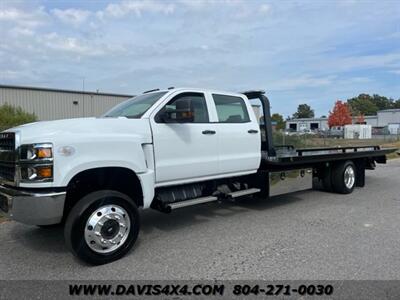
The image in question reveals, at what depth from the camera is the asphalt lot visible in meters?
4.26

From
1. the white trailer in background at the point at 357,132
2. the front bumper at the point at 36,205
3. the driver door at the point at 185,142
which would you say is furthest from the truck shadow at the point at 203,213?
the white trailer in background at the point at 357,132

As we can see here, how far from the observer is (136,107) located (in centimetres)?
571

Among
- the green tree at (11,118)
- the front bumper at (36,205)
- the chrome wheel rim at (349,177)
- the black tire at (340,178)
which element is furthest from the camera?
the green tree at (11,118)

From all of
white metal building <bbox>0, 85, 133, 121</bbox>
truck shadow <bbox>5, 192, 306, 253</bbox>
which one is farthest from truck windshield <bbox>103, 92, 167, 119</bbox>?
white metal building <bbox>0, 85, 133, 121</bbox>

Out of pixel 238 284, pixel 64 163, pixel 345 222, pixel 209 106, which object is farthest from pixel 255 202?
pixel 64 163

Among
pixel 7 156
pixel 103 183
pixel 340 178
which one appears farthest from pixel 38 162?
pixel 340 178

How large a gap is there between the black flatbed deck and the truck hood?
2.73 meters

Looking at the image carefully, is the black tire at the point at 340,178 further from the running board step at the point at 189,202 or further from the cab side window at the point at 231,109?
the running board step at the point at 189,202

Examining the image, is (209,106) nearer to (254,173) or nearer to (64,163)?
(254,173)

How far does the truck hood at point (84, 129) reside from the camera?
13.8 feet

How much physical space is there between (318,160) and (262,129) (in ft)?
4.79

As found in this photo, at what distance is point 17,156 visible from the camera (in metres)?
4.24

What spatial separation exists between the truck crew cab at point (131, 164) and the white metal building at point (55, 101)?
23470mm

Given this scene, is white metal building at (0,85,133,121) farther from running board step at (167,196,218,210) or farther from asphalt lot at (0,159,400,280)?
running board step at (167,196,218,210)
